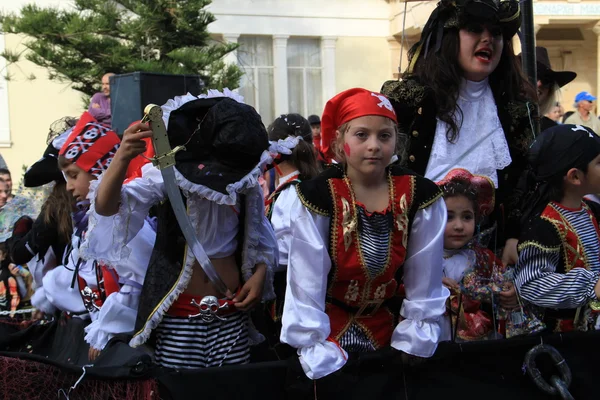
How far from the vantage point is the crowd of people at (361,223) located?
7.88 ft

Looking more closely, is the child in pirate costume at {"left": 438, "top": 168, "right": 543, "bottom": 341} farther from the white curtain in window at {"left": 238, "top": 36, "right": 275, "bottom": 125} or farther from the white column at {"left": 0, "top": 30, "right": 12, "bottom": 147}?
the white curtain in window at {"left": 238, "top": 36, "right": 275, "bottom": 125}

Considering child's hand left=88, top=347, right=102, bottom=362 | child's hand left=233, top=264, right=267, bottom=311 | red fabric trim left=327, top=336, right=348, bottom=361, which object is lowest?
child's hand left=88, top=347, right=102, bottom=362

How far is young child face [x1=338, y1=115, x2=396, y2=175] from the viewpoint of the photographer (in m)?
2.41

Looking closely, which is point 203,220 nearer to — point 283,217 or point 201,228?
point 201,228

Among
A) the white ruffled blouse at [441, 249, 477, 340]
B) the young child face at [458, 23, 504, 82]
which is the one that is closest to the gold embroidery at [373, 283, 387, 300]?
the white ruffled blouse at [441, 249, 477, 340]

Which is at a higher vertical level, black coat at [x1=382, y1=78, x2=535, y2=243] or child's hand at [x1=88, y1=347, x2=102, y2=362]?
black coat at [x1=382, y1=78, x2=535, y2=243]

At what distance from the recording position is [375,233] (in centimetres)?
243

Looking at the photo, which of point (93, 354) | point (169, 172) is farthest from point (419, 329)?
point (93, 354)

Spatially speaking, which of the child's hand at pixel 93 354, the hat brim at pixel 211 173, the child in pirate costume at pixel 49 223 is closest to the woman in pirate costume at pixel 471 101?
the hat brim at pixel 211 173

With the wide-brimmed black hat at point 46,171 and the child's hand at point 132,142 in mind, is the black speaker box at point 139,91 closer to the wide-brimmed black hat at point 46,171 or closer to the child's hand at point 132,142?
the wide-brimmed black hat at point 46,171

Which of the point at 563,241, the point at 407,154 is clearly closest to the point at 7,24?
the point at 407,154

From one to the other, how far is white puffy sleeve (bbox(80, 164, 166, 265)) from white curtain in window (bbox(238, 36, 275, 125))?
15.0m

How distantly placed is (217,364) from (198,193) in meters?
0.64

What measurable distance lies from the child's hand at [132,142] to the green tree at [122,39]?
7.76m
